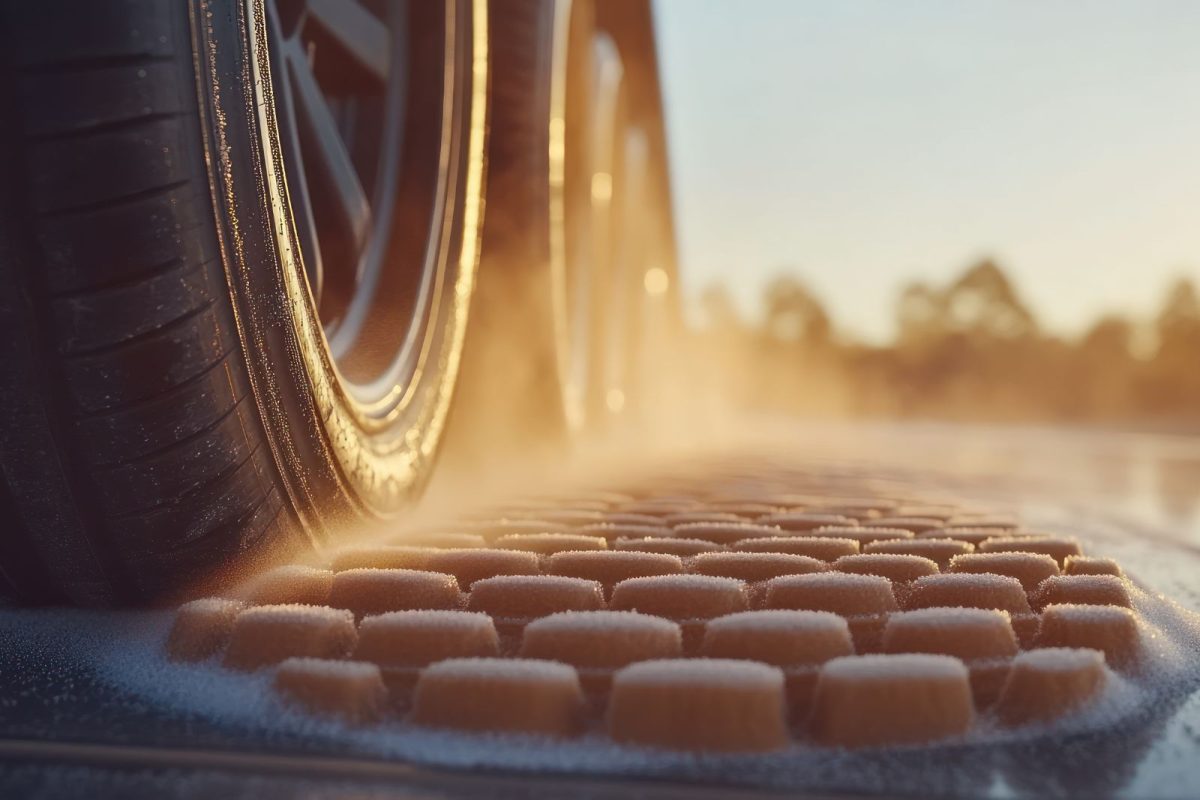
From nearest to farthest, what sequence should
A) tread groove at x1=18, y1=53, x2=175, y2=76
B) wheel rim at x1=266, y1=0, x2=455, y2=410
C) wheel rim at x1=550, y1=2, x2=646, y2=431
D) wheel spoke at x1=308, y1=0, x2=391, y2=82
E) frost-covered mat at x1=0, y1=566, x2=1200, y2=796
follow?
frost-covered mat at x1=0, y1=566, x2=1200, y2=796 → tread groove at x1=18, y1=53, x2=175, y2=76 → wheel rim at x1=266, y1=0, x2=455, y2=410 → wheel spoke at x1=308, y1=0, x2=391, y2=82 → wheel rim at x1=550, y1=2, x2=646, y2=431

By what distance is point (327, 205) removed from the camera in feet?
5.90

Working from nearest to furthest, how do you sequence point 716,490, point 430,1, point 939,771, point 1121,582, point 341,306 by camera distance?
point 939,771, point 1121,582, point 341,306, point 430,1, point 716,490

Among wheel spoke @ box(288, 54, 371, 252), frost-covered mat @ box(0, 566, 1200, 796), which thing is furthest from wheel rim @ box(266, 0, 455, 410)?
frost-covered mat @ box(0, 566, 1200, 796)

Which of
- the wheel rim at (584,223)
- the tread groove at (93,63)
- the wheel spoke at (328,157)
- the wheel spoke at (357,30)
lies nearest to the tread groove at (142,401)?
the tread groove at (93,63)

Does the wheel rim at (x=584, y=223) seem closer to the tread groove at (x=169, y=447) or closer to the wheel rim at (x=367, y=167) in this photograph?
the wheel rim at (x=367, y=167)

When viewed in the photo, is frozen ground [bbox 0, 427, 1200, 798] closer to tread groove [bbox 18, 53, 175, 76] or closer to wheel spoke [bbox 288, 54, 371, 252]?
tread groove [bbox 18, 53, 175, 76]

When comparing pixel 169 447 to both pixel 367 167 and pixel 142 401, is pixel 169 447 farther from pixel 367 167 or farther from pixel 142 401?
pixel 367 167

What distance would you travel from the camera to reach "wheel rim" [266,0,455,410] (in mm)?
1624

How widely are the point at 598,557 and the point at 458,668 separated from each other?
46 cm

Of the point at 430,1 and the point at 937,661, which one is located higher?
the point at 430,1

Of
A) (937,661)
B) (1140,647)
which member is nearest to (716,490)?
(1140,647)

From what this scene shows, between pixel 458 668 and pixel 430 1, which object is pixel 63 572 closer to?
pixel 458 668

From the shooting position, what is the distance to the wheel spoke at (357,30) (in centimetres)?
177

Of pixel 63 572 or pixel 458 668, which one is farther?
pixel 63 572
